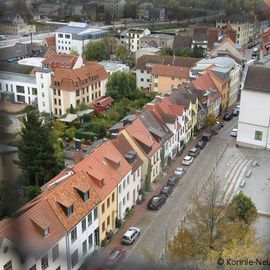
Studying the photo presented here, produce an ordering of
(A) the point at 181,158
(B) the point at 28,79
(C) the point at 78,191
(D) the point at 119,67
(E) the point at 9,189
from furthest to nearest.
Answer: (D) the point at 119,67 < (B) the point at 28,79 < (A) the point at 181,158 < (C) the point at 78,191 < (E) the point at 9,189

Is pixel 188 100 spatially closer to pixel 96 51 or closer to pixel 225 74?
pixel 225 74

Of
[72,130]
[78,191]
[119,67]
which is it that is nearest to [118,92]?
[119,67]

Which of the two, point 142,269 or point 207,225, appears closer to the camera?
point 142,269

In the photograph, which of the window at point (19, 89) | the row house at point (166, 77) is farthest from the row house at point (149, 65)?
the window at point (19, 89)

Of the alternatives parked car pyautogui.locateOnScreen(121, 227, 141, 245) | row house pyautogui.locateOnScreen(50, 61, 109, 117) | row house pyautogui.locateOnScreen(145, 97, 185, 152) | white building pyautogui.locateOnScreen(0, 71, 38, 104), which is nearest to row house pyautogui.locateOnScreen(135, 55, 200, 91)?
row house pyautogui.locateOnScreen(50, 61, 109, 117)

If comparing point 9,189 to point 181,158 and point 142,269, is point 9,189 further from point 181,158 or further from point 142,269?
point 181,158

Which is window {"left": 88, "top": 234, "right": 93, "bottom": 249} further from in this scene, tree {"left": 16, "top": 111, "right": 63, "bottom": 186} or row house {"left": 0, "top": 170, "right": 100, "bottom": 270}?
tree {"left": 16, "top": 111, "right": 63, "bottom": 186}

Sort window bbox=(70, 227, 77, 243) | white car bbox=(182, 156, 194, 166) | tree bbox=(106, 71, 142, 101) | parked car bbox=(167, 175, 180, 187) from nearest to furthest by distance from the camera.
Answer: window bbox=(70, 227, 77, 243), parked car bbox=(167, 175, 180, 187), white car bbox=(182, 156, 194, 166), tree bbox=(106, 71, 142, 101)

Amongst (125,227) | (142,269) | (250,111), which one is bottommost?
(125,227)
